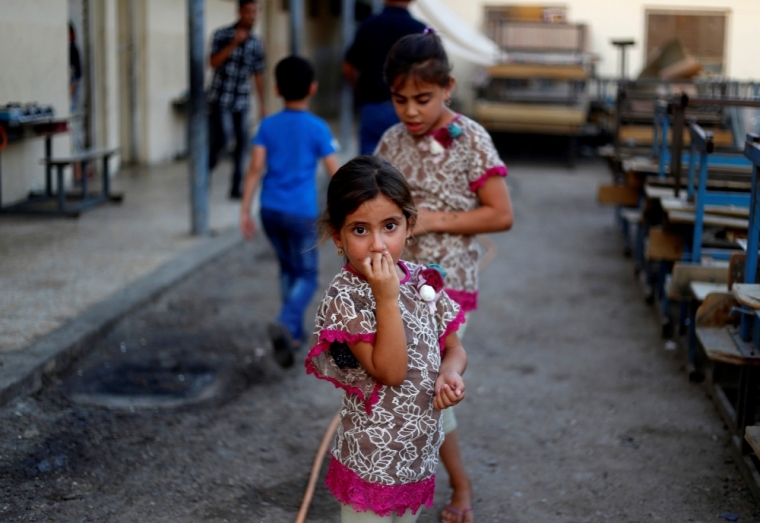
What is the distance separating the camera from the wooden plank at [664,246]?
18.7 feet

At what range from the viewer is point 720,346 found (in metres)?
4.04

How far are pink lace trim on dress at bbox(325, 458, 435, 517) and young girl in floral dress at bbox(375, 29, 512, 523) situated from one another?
2.47ft

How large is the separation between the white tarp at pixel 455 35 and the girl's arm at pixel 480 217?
39.3 feet

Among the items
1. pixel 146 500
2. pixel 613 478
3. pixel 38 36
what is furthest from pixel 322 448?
pixel 38 36

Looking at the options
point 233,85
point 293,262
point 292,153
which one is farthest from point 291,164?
point 233,85

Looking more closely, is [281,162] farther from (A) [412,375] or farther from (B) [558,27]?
(B) [558,27]

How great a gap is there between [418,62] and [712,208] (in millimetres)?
2731

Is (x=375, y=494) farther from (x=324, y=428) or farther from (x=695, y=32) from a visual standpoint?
(x=695, y=32)

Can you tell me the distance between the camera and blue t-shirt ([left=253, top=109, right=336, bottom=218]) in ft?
17.5

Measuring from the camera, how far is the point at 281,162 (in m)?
5.36

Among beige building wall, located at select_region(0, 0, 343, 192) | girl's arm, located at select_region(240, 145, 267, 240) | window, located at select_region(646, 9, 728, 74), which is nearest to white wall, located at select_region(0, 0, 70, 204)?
beige building wall, located at select_region(0, 0, 343, 192)

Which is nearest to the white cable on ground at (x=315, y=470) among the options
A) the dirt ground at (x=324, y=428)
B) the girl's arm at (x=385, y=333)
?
the dirt ground at (x=324, y=428)

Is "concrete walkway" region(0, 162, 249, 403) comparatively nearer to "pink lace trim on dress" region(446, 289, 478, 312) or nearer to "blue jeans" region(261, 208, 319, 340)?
"blue jeans" region(261, 208, 319, 340)

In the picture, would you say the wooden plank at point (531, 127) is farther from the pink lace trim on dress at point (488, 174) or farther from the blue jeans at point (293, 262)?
the pink lace trim on dress at point (488, 174)
